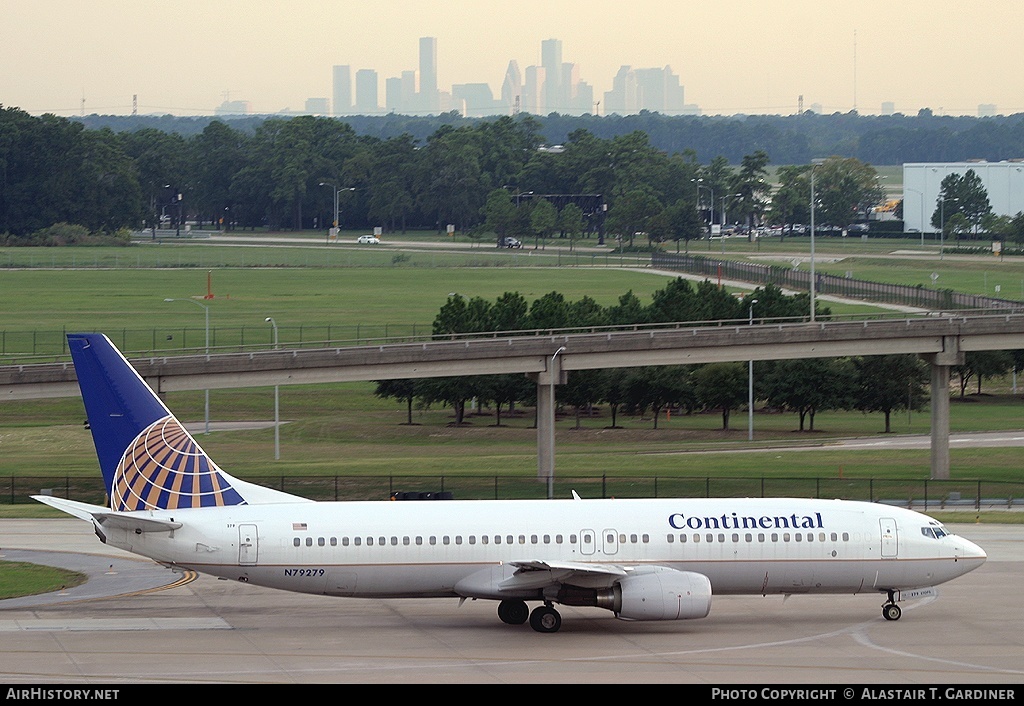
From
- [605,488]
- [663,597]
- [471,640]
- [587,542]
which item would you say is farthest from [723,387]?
[471,640]

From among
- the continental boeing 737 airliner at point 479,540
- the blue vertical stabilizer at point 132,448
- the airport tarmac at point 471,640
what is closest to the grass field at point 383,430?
the airport tarmac at point 471,640

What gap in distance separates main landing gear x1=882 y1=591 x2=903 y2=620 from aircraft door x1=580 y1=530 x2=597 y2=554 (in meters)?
8.75

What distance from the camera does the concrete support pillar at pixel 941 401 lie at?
281 ft

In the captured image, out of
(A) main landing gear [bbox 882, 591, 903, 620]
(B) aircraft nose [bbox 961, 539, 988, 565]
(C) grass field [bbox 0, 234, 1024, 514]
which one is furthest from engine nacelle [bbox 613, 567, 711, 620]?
(C) grass field [bbox 0, 234, 1024, 514]

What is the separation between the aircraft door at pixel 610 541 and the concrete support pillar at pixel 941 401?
47850mm

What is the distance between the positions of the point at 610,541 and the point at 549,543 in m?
1.70

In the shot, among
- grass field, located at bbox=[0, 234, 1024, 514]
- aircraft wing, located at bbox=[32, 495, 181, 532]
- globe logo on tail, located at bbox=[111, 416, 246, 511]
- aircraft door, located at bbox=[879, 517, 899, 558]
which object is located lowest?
grass field, located at bbox=[0, 234, 1024, 514]

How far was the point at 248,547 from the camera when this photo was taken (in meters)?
40.2

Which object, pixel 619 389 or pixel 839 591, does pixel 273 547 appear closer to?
pixel 839 591

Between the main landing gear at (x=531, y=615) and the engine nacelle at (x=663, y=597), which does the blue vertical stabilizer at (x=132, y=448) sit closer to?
the main landing gear at (x=531, y=615)

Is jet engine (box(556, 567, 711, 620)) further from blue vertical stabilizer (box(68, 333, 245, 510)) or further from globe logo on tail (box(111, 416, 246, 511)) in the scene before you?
blue vertical stabilizer (box(68, 333, 245, 510))

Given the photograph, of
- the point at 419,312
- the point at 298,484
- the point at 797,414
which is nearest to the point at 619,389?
the point at 797,414

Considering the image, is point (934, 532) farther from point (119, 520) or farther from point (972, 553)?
point (119, 520)

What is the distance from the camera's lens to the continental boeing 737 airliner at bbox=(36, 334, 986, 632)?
40125 mm
